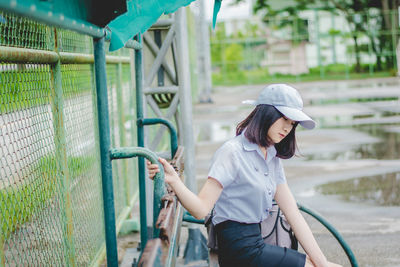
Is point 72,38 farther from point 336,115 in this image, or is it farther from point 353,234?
point 336,115

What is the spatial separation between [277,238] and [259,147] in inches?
20.1

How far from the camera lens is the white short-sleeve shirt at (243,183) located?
3.04 metres

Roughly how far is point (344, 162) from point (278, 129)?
266 inches

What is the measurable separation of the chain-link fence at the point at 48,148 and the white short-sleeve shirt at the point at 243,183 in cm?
91

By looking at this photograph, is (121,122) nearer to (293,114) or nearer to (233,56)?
(293,114)

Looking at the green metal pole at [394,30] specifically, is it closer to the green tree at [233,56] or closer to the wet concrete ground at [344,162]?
the green tree at [233,56]

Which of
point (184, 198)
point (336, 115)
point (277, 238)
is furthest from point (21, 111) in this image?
point (336, 115)

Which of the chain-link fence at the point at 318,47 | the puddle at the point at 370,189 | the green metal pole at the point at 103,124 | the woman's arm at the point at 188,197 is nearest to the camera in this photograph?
the green metal pole at the point at 103,124

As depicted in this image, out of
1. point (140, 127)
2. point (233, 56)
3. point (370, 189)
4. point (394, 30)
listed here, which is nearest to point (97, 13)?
point (140, 127)

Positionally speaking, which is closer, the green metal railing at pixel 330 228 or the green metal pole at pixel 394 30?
the green metal railing at pixel 330 228

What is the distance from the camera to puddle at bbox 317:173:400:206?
7105 mm

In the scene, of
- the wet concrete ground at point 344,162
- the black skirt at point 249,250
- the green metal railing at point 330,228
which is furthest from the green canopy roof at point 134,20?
the wet concrete ground at point 344,162

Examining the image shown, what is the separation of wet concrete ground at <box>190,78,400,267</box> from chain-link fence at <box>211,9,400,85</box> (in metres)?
15.7

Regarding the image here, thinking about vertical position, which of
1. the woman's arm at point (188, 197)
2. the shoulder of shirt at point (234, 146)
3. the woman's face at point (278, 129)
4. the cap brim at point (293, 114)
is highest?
the cap brim at point (293, 114)
